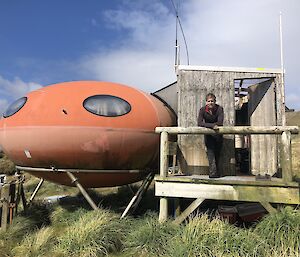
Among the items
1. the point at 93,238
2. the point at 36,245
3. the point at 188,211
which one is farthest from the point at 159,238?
the point at 36,245

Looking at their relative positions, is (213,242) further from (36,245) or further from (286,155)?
(36,245)

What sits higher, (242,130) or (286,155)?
(242,130)

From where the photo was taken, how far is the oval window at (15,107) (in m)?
6.96

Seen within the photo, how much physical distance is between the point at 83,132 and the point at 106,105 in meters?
0.79

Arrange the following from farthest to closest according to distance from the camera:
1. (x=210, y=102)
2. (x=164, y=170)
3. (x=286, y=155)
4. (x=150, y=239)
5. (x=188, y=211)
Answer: (x=210, y=102), (x=164, y=170), (x=188, y=211), (x=286, y=155), (x=150, y=239)

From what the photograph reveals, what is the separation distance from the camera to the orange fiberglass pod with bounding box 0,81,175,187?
627cm

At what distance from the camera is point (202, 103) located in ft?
23.3

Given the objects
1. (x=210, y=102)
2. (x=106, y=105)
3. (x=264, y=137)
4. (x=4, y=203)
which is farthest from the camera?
(x=264, y=137)

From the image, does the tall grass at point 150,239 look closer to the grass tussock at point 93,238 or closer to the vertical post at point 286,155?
the grass tussock at point 93,238

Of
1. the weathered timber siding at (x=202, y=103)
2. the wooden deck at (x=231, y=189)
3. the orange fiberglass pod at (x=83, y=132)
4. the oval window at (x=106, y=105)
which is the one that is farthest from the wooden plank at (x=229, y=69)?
the wooden deck at (x=231, y=189)

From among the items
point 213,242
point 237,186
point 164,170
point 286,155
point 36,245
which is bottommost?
point 36,245

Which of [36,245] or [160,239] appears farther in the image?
[36,245]

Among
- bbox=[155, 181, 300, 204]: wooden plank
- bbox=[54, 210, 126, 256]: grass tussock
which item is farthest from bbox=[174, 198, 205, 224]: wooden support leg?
bbox=[54, 210, 126, 256]: grass tussock

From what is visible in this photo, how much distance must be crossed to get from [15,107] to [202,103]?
450 cm
